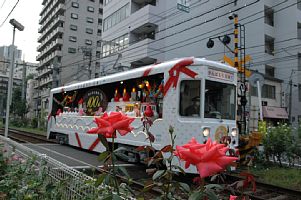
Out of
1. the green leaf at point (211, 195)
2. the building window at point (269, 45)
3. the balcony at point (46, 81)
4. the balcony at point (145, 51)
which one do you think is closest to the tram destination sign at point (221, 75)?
the green leaf at point (211, 195)

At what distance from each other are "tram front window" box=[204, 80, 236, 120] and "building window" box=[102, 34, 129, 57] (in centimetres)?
2037

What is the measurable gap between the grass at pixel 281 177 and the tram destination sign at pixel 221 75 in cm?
306

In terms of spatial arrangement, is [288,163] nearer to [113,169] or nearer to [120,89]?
[120,89]

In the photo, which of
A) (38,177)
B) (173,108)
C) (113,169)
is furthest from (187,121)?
(113,169)

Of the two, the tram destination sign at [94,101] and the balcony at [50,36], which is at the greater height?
the balcony at [50,36]

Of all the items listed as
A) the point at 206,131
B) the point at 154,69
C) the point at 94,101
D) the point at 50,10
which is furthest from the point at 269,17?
the point at 50,10

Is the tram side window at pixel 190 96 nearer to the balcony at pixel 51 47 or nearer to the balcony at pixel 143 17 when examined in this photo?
the balcony at pixel 143 17

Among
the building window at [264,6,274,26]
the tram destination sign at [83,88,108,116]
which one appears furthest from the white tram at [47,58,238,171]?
the building window at [264,6,274,26]

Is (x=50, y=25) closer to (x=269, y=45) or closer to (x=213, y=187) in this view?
(x=269, y=45)

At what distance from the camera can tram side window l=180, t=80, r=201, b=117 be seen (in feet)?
25.2

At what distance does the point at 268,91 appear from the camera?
2580cm

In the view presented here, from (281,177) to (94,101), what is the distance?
7548mm

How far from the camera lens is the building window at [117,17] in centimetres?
2907

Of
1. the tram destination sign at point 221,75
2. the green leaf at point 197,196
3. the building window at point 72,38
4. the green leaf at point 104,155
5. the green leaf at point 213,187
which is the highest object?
the building window at point 72,38
